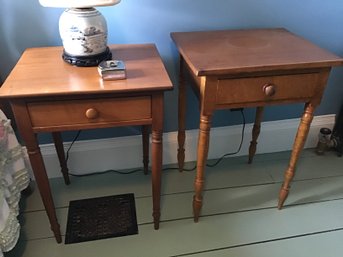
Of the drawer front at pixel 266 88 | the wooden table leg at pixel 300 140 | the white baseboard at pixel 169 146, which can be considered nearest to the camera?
the drawer front at pixel 266 88

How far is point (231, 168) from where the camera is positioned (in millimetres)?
1658

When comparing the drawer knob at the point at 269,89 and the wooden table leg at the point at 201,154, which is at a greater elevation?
the drawer knob at the point at 269,89

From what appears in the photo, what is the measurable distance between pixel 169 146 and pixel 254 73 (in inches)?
28.1

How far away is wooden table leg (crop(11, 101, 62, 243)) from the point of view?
93 cm

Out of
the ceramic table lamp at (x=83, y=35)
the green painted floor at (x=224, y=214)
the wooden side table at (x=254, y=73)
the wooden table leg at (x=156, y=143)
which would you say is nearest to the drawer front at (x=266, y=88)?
the wooden side table at (x=254, y=73)

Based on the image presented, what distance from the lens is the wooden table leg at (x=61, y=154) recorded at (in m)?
1.36

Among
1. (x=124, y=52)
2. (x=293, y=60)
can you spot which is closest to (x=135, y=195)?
(x=124, y=52)

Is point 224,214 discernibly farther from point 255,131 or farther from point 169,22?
point 169,22

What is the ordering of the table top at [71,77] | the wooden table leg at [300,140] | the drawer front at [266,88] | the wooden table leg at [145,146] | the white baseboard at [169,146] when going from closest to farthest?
the table top at [71,77] → the drawer front at [266,88] → the wooden table leg at [300,140] → the wooden table leg at [145,146] → the white baseboard at [169,146]

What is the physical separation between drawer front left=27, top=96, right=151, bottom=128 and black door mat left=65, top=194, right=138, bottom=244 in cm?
54

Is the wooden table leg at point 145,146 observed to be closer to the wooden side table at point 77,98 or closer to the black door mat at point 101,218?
the black door mat at point 101,218

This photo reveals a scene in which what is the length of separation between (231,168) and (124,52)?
2.78ft

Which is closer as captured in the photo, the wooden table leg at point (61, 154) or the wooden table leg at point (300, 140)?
the wooden table leg at point (300, 140)

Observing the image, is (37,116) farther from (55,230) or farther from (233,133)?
(233,133)
